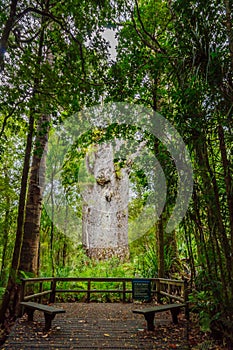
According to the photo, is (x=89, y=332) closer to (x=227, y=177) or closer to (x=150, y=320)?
(x=150, y=320)

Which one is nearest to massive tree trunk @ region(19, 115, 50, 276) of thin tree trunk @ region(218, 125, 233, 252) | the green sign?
the green sign

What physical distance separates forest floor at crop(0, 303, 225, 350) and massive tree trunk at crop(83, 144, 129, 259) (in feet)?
14.9

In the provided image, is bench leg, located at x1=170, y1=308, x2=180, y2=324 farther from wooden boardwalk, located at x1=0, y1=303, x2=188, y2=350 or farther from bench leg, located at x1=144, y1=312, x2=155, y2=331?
bench leg, located at x1=144, y1=312, x2=155, y2=331

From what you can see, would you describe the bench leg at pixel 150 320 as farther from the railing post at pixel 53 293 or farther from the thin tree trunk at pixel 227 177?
the railing post at pixel 53 293

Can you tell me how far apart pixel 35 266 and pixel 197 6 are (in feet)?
17.6

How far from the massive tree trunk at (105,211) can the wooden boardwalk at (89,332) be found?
4.34 m

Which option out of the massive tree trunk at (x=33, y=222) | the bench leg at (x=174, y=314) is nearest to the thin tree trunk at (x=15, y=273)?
the massive tree trunk at (x=33, y=222)

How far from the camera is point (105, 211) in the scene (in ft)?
33.6

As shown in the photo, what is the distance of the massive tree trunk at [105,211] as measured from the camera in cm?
981

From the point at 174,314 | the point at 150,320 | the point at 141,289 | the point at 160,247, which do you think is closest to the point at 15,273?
the point at 150,320

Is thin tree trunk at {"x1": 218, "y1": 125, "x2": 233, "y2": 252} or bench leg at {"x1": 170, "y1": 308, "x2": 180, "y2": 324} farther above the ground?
thin tree trunk at {"x1": 218, "y1": 125, "x2": 233, "y2": 252}

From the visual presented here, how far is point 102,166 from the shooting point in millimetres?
10812

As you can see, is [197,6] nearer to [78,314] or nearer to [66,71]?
[66,71]

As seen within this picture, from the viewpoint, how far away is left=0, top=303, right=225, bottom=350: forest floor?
11.6ft
